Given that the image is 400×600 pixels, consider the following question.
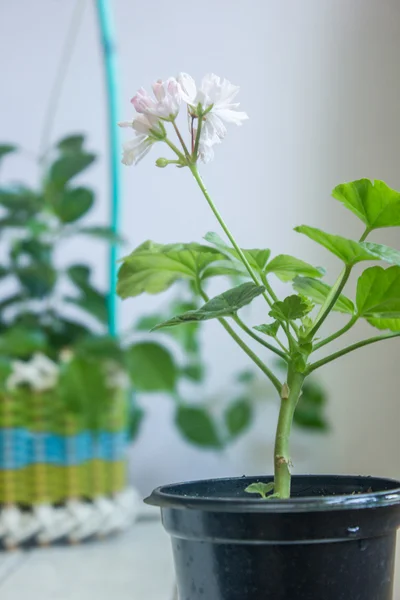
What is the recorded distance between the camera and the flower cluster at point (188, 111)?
0.52 metres

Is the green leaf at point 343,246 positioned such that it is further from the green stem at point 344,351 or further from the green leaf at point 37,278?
the green leaf at point 37,278

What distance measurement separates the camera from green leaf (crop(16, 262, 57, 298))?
157 cm

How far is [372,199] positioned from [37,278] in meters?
1.15

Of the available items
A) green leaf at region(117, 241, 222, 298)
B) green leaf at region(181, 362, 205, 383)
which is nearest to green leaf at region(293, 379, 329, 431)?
green leaf at region(181, 362, 205, 383)

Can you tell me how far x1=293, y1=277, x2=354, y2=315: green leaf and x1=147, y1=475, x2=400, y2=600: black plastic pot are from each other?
0.16 metres

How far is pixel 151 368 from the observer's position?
1471 mm

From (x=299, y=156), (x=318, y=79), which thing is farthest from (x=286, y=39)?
(x=299, y=156)

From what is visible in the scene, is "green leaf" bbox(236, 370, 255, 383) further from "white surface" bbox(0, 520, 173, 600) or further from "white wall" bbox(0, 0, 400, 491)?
"white surface" bbox(0, 520, 173, 600)

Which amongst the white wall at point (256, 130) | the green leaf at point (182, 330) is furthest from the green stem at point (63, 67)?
the green leaf at point (182, 330)

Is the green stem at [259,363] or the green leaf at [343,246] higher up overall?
the green leaf at [343,246]

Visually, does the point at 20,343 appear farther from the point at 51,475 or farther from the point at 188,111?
the point at 188,111

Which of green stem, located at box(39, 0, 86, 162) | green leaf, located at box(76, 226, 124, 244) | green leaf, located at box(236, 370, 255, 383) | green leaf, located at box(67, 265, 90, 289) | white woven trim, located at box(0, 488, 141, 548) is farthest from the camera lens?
green stem, located at box(39, 0, 86, 162)

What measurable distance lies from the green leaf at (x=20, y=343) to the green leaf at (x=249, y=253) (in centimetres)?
92

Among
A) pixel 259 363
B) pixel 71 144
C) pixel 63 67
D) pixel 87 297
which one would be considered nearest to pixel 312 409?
pixel 87 297
